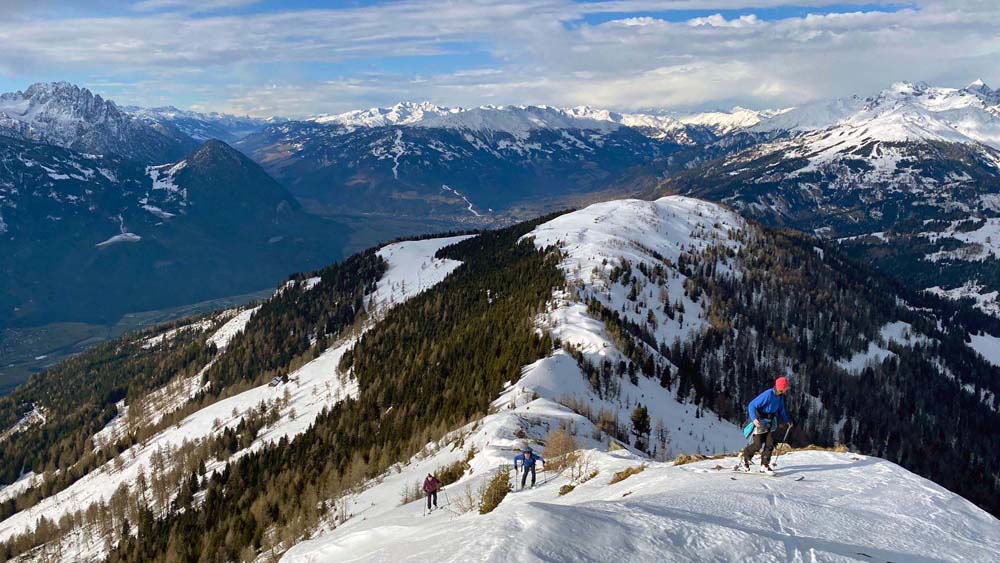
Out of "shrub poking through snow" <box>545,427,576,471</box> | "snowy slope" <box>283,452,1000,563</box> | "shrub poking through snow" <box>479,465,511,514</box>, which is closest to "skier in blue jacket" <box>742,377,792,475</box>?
"snowy slope" <box>283,452,1000,563</box>

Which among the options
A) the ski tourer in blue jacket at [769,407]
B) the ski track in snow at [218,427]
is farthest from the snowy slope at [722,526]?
the ski track in snow at [218,427]

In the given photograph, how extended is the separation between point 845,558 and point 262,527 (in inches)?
2278

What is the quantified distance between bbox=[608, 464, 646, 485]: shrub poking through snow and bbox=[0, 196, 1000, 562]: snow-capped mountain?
189 millimetres

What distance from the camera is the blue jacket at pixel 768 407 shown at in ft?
78.8

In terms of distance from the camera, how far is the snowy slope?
14594mm

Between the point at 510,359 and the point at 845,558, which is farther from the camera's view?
the point at 510,359

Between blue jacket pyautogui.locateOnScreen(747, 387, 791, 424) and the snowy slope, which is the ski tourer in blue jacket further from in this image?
the snowy slope

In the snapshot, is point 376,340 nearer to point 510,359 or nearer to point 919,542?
point 510,359

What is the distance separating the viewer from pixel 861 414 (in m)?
170

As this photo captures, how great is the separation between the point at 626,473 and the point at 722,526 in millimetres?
11834

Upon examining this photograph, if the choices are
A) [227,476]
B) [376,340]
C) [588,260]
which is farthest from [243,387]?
[588,260]

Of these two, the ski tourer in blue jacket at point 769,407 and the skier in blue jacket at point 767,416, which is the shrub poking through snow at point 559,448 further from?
the ski tourer in blue jacket at point 769,407

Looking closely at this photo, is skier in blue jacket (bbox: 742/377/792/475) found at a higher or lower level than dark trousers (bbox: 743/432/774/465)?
higher

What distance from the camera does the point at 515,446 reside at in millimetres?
44094
